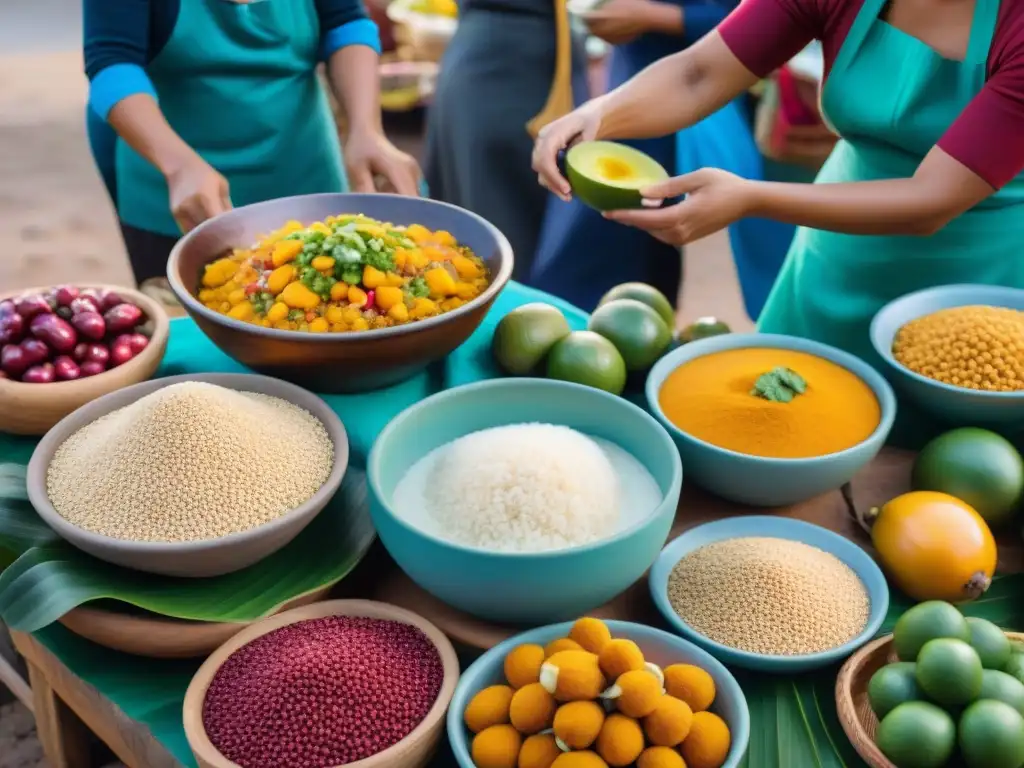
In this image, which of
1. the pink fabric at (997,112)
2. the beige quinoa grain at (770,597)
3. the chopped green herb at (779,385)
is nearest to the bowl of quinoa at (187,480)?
the beige quinoa grain at (770,597)

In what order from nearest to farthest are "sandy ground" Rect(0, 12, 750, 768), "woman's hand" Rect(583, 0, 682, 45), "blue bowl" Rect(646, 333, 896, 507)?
"blue bowl" Rect(646, 333, 896, 507) < "woman's hand" Rect(583, 0, 682, 45) < "sandy ground" Rect(0, 12, 750, 768)

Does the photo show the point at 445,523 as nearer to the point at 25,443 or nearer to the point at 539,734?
the point at 539,734

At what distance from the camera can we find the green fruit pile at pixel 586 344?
1.27m

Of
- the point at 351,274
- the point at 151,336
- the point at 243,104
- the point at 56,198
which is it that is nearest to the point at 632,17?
the point at 243,104

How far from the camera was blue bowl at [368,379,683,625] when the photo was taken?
0.91 metres

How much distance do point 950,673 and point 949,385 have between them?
51cm

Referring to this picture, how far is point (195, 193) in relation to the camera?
159 centimetres

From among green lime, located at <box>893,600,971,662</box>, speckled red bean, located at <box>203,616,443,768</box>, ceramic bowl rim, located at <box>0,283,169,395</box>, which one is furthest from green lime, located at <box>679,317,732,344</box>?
ceramic bowl rim, located at <box>0,283,169,395</box>

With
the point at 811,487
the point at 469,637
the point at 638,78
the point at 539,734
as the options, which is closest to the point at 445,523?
the point at 469,637

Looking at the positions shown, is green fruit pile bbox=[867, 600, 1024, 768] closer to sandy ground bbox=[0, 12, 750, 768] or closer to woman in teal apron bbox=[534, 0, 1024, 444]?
woman in teal apron bbox=[534, 0, 1024, 444]

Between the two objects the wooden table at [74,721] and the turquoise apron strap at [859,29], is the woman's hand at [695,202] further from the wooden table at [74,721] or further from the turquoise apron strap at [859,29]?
the wooden table at [74,721]

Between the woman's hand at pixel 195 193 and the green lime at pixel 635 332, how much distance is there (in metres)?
0.72

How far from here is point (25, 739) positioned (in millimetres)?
1777

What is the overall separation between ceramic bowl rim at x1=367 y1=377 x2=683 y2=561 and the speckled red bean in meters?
0.13
